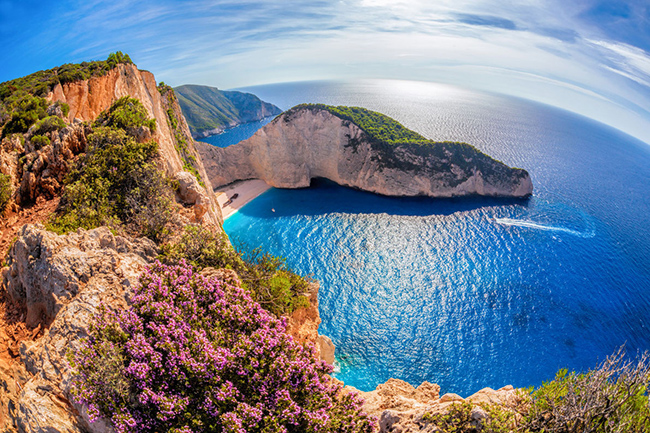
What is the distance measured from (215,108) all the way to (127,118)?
525 feet

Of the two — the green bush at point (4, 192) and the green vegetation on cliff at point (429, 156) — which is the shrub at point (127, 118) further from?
the green vegetation on cliff at point (429, 156)

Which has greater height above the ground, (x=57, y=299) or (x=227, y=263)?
(x=57, y=299)

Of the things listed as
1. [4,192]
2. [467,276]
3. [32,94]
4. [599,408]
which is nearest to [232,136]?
[32,94]

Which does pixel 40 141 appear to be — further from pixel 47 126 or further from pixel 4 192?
pixel 4 192

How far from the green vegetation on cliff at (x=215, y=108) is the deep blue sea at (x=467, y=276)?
101 metres

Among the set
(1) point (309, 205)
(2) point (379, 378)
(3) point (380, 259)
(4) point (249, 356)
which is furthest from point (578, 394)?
(1) point (309, 205)

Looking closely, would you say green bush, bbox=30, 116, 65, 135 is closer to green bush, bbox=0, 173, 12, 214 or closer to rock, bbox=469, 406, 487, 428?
green bush, bbox=0, 173, 12, 214

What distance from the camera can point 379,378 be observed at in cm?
3022

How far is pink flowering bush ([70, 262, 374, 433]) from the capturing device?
8711 millimetres

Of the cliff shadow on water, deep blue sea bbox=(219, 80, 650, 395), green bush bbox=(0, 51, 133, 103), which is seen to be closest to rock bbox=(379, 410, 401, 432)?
deep blue sea bbox=(219, 80, 650, 395)

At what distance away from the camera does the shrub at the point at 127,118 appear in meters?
21.3

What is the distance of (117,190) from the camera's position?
57.0ft

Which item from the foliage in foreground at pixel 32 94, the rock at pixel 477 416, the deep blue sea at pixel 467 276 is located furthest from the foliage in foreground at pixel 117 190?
the deep blue sea at pixel 467 276

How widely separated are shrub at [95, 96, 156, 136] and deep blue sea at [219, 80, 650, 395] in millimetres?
28710
